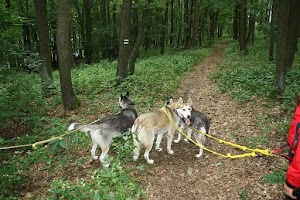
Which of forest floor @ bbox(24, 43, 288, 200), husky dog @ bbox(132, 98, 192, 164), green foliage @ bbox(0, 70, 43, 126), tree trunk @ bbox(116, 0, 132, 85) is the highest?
tree trunk @ bbox(116, 0, 132, 85)

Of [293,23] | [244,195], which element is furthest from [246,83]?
[244,195]

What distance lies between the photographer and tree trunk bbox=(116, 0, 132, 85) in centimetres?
1316

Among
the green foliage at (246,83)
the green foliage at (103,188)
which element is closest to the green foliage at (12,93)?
the green foliage at (103,188)

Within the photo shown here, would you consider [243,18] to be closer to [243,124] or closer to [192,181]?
[243,124]

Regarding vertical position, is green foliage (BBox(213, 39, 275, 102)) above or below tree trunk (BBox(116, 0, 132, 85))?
below

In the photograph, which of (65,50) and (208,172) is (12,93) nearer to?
(65,50)

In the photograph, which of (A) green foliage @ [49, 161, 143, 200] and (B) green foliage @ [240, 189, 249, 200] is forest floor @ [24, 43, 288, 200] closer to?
(B) green foliage @ [240, 189, 249, 200]

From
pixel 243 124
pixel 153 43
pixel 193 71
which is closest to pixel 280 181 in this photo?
pixel 243 124

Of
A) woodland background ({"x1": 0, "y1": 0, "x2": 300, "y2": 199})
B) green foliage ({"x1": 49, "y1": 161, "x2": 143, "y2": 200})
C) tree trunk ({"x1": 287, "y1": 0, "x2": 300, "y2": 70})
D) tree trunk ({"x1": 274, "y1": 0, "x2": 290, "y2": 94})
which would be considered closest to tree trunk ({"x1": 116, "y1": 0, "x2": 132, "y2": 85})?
woodland background ({"x1": 0, "y1": 0, "x2": 300, "y2": 199})

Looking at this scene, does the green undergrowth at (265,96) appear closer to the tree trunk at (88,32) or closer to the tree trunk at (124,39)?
the tree trunk at (124,39)

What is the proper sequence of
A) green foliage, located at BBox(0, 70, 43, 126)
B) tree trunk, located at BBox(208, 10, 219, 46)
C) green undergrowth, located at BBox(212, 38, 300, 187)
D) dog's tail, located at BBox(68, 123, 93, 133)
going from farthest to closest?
tree trunk, located at BBox(208, 10, 219, 46), green foliage, located at BBox(0, 70, 43, 126), green undergrowth, located at BBox(212, 38, 300, 187), dog's tail, located at BBox(68, 123, 93, 133)

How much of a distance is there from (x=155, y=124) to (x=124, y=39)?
7.96m

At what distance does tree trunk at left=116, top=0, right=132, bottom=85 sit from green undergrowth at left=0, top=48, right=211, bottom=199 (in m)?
0.51

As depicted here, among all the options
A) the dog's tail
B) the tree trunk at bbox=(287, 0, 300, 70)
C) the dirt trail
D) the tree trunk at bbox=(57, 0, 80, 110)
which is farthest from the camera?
the tree trunk at bbox=(287, 0, 300, 70)
